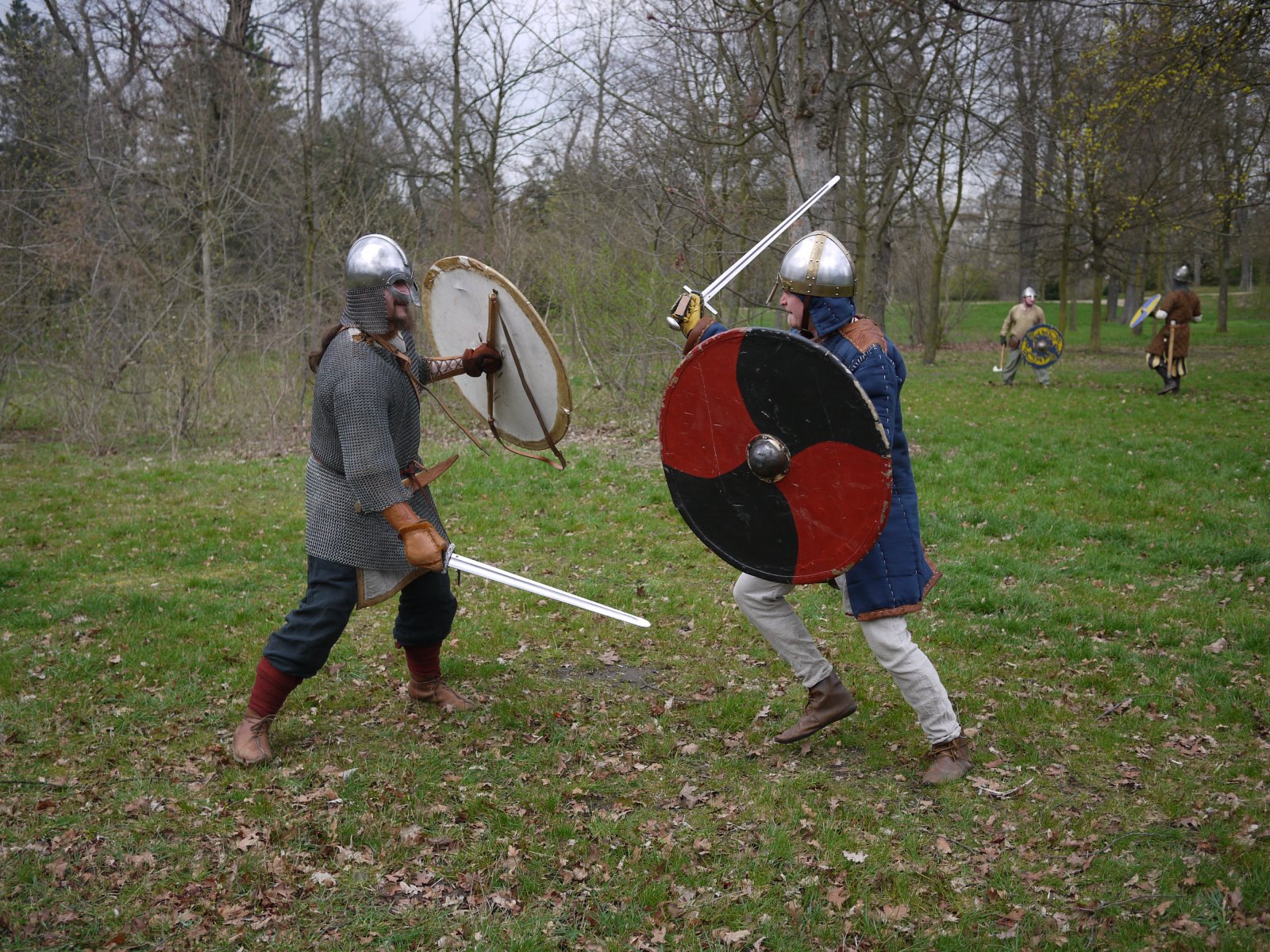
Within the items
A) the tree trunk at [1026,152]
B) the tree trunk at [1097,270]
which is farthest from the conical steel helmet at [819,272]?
the tree trunk at [1097,270]

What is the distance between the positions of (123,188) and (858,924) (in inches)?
610

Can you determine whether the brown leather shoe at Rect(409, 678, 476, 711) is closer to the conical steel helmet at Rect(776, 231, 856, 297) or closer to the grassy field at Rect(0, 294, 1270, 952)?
the grassy field at Rect(0, 294, 1270, 952)

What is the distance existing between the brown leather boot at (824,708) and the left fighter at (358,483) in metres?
1.44

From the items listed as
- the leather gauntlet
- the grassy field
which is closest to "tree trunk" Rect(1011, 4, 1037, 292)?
the grassy field

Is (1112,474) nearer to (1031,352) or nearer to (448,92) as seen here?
(1031,352)

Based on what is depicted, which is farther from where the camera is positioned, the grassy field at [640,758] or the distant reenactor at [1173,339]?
the distant reenactor at [1173,339]

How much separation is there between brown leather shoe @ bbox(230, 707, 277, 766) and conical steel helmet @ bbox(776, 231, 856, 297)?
2470 mm

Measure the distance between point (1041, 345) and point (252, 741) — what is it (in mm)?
13597

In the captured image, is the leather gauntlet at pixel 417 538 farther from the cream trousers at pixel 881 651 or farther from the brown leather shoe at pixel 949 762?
the brown leather shoe at pixel 949 762

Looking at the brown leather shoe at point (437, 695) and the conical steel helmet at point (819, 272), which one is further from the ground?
the conical steel helmet at point (819, 272)

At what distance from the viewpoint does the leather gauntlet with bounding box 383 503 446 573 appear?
3.63 m

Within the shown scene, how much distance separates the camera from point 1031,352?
15023 millimetres

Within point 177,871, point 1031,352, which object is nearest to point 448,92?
point 1031,352

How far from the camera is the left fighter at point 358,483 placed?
12.1 ft
